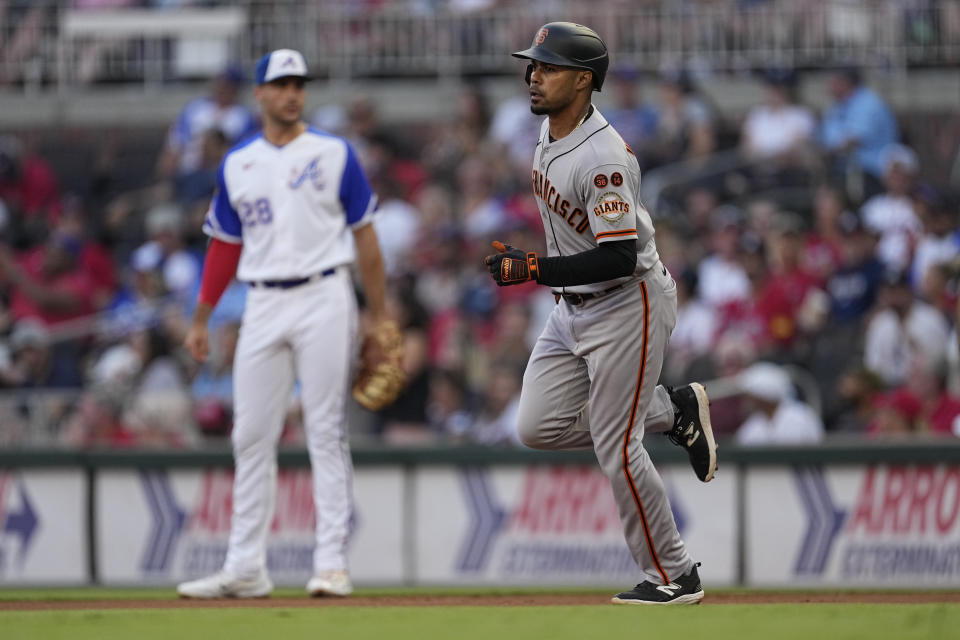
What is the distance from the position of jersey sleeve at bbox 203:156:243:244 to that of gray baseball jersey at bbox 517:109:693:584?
180cm

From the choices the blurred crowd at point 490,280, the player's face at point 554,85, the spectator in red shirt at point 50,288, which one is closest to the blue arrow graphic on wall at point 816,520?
the blurred crowd at point 490,280

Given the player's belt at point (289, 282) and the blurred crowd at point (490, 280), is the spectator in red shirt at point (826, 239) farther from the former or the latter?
the player's belt at point (289, 282)

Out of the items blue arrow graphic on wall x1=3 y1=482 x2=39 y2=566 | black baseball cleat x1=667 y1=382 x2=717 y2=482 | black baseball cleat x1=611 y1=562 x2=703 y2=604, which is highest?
black baseball cleat x1=667 y1=382 x2=717 y2=482

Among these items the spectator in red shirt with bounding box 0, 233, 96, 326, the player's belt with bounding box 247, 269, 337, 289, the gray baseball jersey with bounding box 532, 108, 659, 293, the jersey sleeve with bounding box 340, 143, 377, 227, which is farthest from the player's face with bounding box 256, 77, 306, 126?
the spectator in red shirt with bounding box 0, 233, 96, 326

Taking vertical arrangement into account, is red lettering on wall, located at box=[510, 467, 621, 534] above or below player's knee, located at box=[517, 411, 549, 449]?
below

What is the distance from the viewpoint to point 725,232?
37.5ft

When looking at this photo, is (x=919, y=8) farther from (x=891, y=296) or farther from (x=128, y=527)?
(x=128, y=527)

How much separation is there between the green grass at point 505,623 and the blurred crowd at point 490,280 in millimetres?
4337

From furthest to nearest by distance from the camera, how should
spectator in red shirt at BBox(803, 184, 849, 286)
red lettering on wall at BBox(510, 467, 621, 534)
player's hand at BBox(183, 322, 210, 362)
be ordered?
spectator in red shirt at BBox(803, 184, 849, 286)
red lettering on wall at BBox(510, 467, 621, 534)
player's hand at BBox(183, 322, 210, 362)

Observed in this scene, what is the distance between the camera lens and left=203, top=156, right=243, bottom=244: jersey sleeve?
22.3ft

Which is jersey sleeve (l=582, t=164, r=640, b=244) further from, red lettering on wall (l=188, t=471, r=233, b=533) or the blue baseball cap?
red lettering on wall (l=188, t=471, r=233, b=533)

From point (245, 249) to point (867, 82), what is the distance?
345 inches

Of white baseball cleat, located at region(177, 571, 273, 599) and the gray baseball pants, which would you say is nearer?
the gray baseball pants

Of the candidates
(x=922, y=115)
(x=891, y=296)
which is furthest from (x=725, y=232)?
(x=922, y=115)
